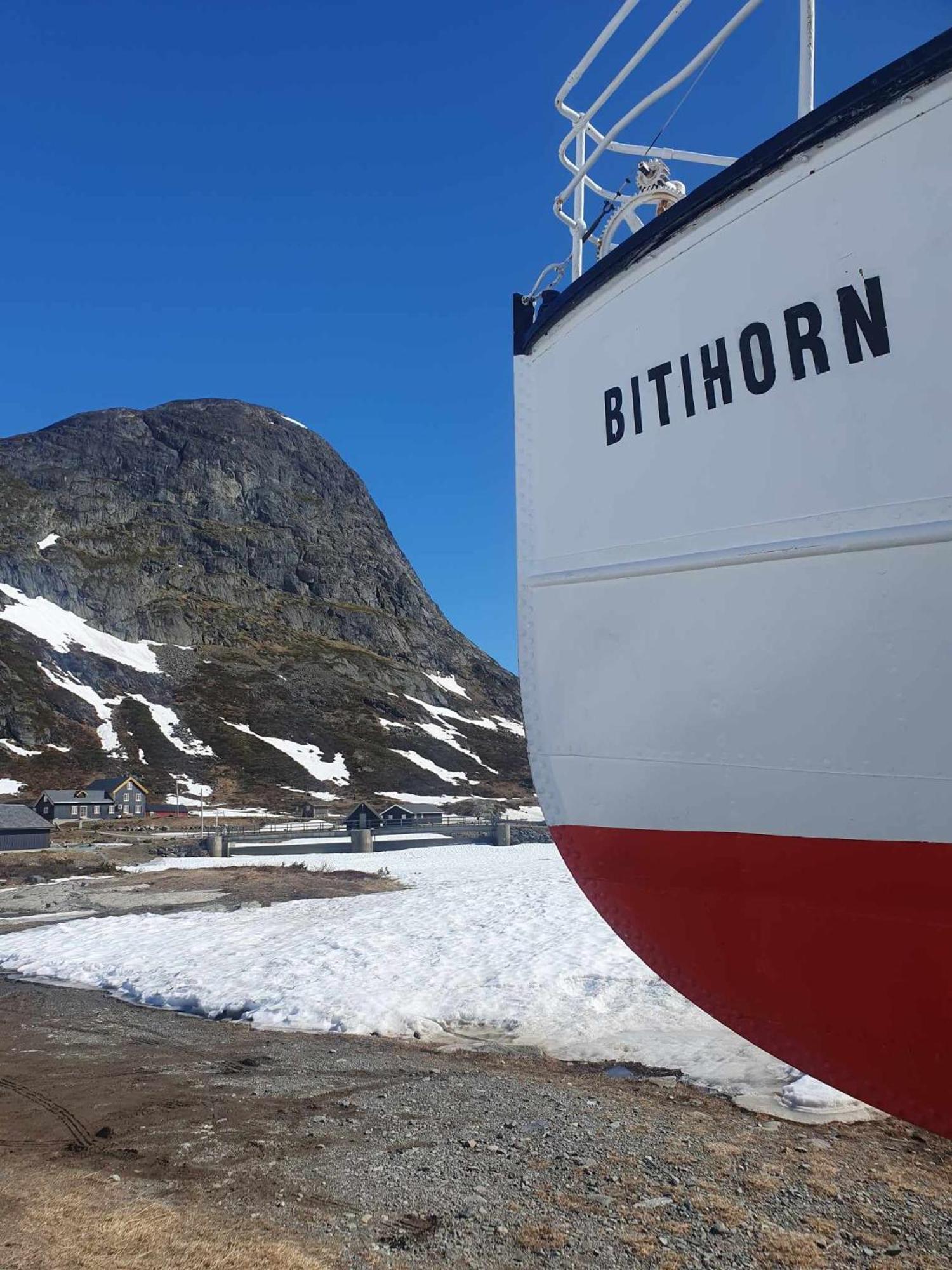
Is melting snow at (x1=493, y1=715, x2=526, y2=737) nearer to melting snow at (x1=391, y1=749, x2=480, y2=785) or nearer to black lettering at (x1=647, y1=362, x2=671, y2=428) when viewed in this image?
melting snow at (x1=391, y1=749, x2=480, y2=785)

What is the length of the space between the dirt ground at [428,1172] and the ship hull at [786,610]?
2350mm

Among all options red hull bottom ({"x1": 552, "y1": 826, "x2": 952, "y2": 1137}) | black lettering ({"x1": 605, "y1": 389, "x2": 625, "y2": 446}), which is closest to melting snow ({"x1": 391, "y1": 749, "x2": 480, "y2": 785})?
red hull bottom ({"x1": 552, "y1": 826, "x2": 952, "y2": 1137})

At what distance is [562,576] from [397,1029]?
853 cm

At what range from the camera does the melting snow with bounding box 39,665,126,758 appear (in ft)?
260

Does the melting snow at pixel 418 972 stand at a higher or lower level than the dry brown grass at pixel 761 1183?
higher

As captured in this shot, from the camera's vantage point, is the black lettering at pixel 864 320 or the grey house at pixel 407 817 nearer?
the black lettering at pixel 864 320

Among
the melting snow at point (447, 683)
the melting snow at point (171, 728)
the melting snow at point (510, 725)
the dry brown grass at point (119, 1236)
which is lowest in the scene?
the dry brown grass at point (119, 1236)

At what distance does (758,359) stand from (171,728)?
88.5 m

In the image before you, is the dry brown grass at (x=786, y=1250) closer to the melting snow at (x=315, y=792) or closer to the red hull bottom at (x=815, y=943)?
the red hull bottom at (x=815, y=943)

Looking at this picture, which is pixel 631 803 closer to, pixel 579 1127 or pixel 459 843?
pixel 579 1127

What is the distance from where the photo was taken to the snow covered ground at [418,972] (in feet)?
34.9

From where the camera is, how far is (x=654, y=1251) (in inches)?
211

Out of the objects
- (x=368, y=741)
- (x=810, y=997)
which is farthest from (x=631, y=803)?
(x=368, y=741)

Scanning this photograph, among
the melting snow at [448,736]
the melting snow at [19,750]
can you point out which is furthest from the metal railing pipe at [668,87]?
the melting snow at [448,736]
